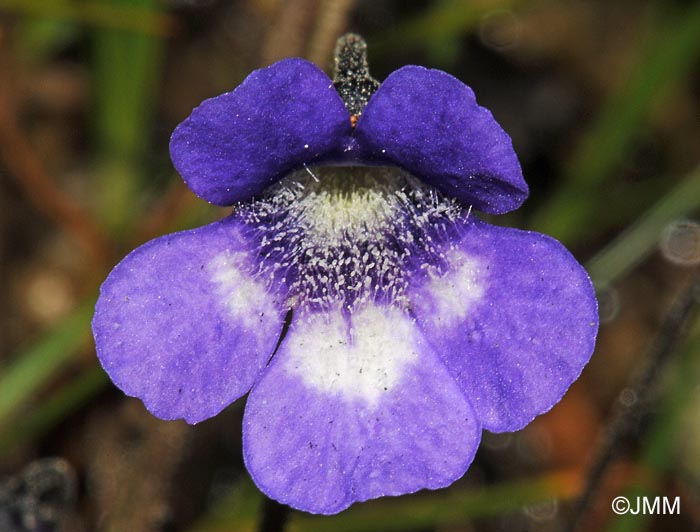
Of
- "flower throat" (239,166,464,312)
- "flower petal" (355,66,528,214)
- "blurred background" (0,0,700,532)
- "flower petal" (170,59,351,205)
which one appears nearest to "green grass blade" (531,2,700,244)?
"blurred background" (0,0,700,532)

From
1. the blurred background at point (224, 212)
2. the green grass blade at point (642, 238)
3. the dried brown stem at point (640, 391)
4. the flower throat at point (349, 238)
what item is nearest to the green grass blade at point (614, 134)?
the blurred background at point (224, 212)

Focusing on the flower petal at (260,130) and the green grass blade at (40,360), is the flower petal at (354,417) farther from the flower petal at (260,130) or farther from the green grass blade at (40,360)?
the green grass blade at (40,360)

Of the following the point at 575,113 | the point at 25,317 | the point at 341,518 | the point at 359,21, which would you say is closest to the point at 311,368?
the point at 341,518

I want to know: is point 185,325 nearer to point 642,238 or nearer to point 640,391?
point 640,391

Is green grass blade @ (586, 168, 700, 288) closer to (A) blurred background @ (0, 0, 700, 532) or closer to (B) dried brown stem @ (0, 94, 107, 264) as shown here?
(A) blurred background @ (0, 0, 700, 532)

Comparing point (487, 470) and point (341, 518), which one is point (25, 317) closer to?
point (341, 518)

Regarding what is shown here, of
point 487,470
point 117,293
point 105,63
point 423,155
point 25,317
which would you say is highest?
point 423,155
